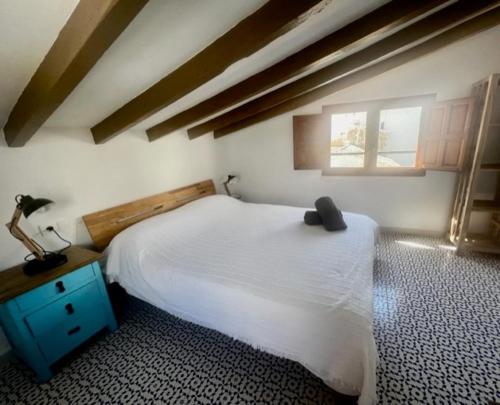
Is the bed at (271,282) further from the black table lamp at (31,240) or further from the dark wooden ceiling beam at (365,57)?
the dark wooden ceiling beam at (365,57)

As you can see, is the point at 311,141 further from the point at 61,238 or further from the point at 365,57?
the point at 61,238

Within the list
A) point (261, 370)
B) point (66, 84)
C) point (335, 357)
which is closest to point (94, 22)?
point (66, 84)

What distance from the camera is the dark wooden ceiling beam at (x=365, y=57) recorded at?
1.78 m

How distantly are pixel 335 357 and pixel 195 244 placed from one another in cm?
137

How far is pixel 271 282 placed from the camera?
1.42m

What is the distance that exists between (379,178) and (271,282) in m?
2.63

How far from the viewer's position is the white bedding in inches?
45.7

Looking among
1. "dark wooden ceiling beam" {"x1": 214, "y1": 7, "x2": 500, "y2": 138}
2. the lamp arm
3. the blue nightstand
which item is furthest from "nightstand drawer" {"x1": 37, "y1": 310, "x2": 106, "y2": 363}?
"dark wooden ceiling beam" {"x1": 214, "y1": 7, "x2": 500, "y2": 138}

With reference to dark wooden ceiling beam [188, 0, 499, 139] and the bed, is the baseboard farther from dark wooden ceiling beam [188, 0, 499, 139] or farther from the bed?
dark wooden ceiling beam [188, 0, 499, 139]

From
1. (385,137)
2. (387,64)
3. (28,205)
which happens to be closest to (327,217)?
(385,137)

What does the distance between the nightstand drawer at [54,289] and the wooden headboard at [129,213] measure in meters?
0.48

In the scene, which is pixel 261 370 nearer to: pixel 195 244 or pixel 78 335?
pixel 195 244

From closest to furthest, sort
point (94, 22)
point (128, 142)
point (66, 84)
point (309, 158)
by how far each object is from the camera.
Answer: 1. point (94, 22)
2. point (66, 84)
3. point (128, 142)
4. point (309, 158)

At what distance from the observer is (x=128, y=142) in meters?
2.46
